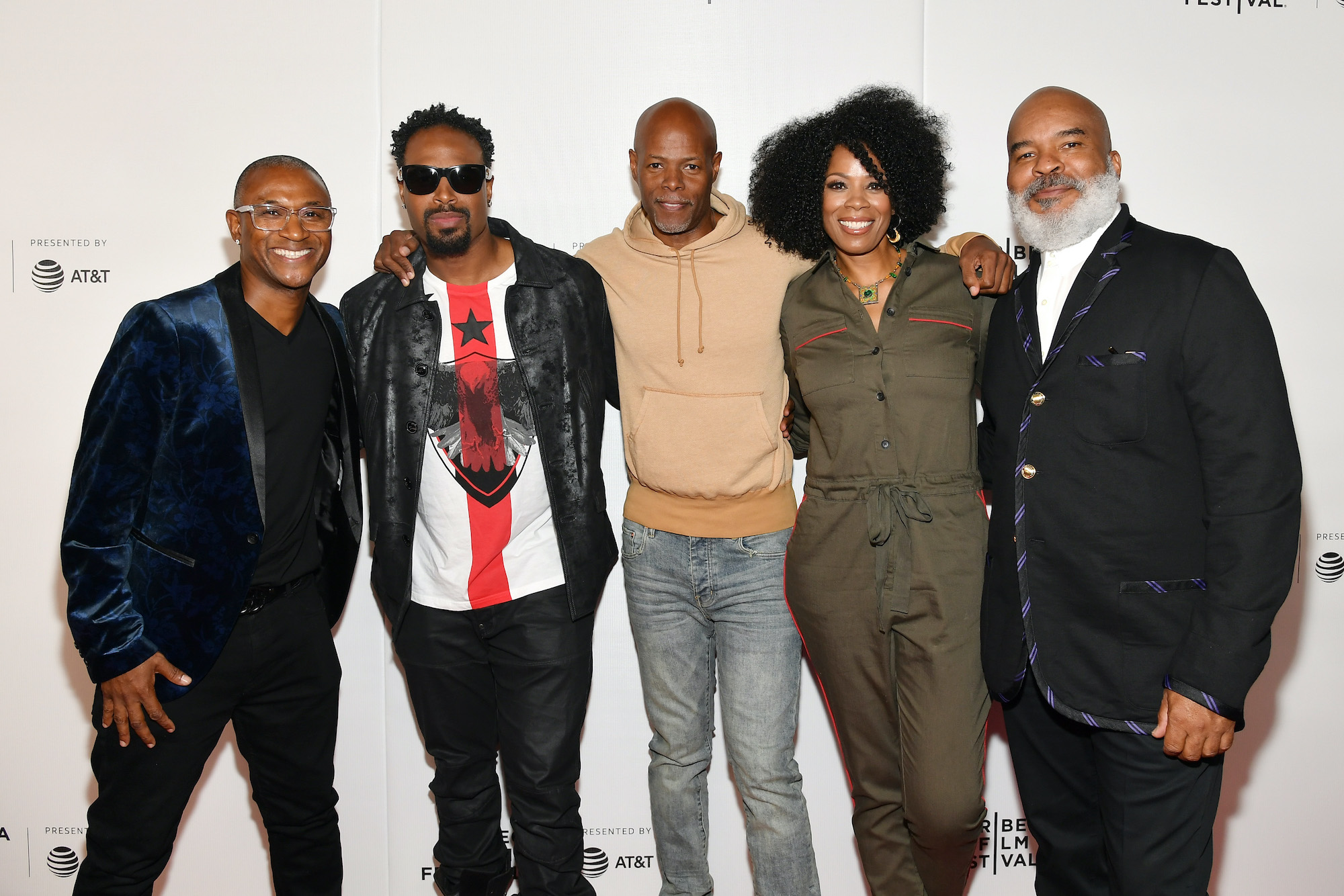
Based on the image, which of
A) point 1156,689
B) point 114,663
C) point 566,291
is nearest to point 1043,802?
point 1156,689

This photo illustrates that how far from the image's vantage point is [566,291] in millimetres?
2467

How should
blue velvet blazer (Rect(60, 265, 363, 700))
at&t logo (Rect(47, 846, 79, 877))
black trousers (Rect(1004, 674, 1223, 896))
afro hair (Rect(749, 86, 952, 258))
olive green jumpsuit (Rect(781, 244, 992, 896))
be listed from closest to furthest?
black trousers (Rect(1004, 674, 1223, 896)), blue velvet blazer (Rect(60, 265, 363, 700)), olive green jumpsuit (Rect(781, 244, 992, 896)), afro hair (Rect(749, 86, 952, 258)), at&t logo (Rect(47, 846, 79, 877))

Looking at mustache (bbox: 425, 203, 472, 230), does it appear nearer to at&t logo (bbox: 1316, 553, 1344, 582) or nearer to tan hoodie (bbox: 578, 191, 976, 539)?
tan hoodie (bbox: 578, 191, 976, 539)

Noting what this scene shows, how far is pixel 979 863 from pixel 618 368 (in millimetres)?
2262

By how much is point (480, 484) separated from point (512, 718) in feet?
2.20

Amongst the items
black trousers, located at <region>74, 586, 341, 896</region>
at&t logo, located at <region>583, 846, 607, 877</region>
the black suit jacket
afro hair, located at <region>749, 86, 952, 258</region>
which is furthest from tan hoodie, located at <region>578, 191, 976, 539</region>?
at&t logo, located at <region>583, 846, 607, 877</region>

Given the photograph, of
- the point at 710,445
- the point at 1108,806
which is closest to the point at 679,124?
the point at 710,445

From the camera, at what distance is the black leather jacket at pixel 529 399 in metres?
2.39

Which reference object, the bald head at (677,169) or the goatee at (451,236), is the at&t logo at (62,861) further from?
the bald head at (677,169)

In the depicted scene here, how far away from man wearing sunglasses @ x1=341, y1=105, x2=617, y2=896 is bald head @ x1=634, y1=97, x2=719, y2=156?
1.53 ft

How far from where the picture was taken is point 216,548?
2143 millimetres

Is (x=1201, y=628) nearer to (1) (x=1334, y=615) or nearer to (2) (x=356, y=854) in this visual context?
(1) (x=1334, y=615)

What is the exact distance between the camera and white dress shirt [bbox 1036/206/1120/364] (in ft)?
6.82

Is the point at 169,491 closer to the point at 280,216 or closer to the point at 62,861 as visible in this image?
the point at 280,216
